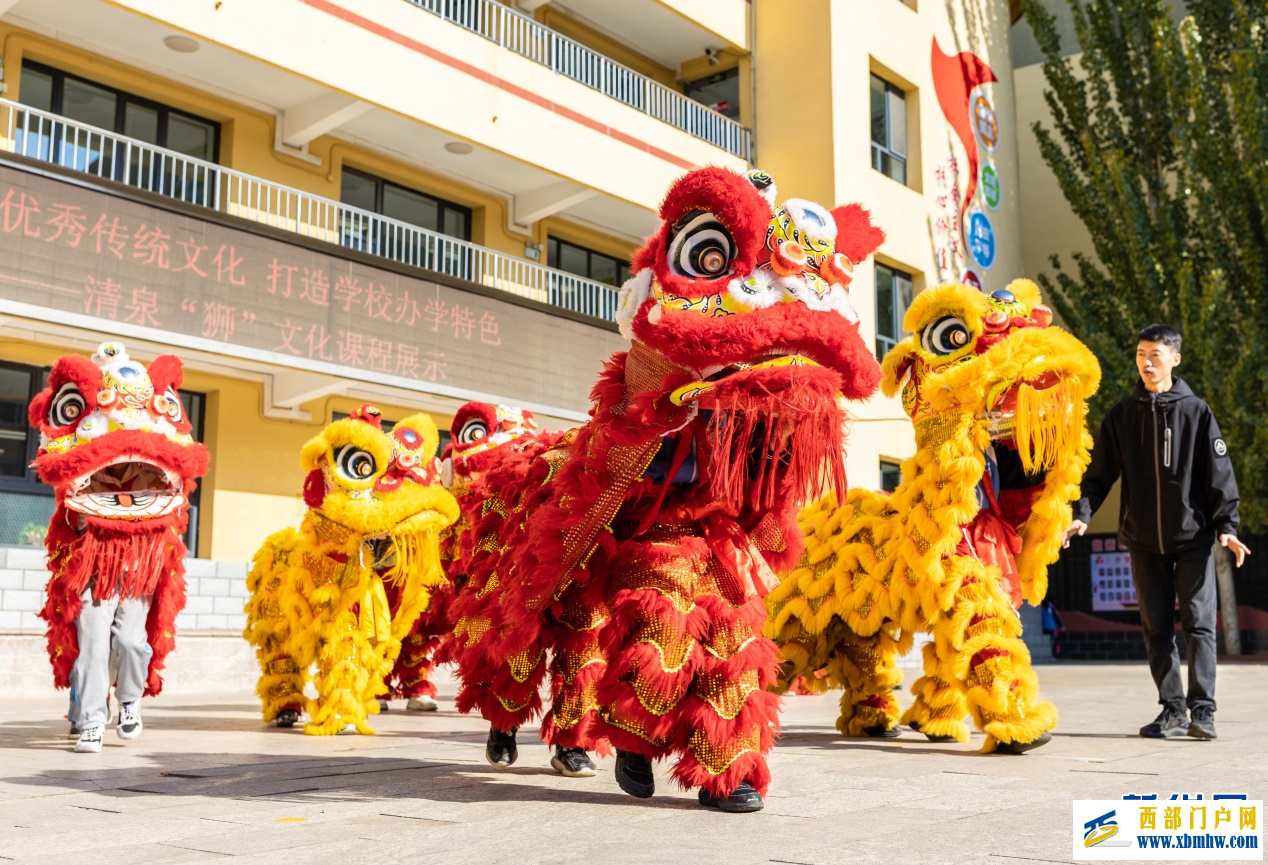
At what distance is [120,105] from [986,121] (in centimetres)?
1341

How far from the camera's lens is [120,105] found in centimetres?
1184

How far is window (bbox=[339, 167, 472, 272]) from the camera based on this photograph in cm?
1337

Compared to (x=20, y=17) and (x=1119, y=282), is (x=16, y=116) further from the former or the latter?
(x=1119, y=282)

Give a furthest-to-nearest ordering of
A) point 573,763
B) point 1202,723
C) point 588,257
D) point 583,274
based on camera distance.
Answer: point 588,257, point 583,274, point 1202,723, point 573,763

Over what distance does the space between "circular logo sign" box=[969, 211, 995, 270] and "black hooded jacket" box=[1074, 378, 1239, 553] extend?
1393 centimetres

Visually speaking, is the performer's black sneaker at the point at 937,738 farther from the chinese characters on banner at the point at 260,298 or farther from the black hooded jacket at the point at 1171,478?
the chinese characters on banner at the point at 260,298

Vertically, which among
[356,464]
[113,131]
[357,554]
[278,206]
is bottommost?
[357,554]

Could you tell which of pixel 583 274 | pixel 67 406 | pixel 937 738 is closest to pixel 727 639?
pixel 937 738

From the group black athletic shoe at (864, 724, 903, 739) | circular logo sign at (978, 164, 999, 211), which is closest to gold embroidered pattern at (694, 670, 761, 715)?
black athletic shoe at (864, 724, 903, 739)

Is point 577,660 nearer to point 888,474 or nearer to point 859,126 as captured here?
point 888,474

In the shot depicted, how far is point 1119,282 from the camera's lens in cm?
1747

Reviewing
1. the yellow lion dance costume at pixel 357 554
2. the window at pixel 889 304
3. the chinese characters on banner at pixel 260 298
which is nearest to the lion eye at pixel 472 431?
the chinese characters on banner at pixel 260 298

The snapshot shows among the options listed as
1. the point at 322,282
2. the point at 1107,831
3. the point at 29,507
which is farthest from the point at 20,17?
the point at 1107,831

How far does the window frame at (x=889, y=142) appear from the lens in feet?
57.3
